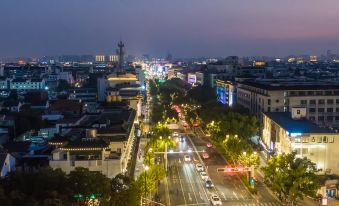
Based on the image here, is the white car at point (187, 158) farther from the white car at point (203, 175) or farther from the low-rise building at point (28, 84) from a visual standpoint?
the low-rise building at point (28, 84)

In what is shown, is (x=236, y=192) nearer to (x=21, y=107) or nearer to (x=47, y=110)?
(x=47, y=110)

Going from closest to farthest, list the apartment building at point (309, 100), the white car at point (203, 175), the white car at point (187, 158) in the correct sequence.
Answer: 1. the white car at point (203, 175)
2. the white car at point (187, 158)
3. the apartment building at point (309, 100)

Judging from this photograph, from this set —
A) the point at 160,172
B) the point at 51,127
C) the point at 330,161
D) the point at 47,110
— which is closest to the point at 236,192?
the point at 160,172

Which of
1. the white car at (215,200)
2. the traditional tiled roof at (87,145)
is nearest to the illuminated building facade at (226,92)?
the white car at (215,200)

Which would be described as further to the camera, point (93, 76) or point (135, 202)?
point (93, 76)

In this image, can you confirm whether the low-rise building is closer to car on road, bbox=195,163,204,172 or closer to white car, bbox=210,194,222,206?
car on road, bbox=195,163,204,172

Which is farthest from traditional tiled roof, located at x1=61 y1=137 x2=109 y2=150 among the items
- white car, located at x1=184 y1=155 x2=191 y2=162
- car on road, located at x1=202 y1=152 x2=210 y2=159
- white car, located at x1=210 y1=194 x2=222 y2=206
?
car on road, located at x1=202 y1=152 x2=210 y2=159
